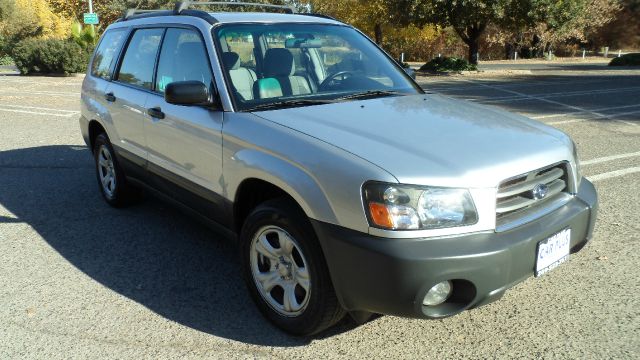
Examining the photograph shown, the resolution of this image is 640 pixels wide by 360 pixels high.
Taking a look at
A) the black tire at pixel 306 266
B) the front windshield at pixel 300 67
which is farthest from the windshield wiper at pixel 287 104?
the black tire at pixel 306 266

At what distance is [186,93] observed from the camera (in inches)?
128

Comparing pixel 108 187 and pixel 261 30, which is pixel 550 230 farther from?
pixel 108 187

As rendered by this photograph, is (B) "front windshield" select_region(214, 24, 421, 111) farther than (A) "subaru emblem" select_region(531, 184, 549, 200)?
Yes

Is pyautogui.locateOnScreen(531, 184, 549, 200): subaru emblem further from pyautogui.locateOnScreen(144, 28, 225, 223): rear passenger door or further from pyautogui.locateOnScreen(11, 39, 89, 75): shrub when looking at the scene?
pyautogui.locateOnScreen(11, 39, 89, 75): shrub

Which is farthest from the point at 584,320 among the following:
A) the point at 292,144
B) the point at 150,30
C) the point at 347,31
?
the point at 150,30

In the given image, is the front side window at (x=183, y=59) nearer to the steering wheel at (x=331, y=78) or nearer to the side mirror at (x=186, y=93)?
the side mirror at (x=186, y=93)

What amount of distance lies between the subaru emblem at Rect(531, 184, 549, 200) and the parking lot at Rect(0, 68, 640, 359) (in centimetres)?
80

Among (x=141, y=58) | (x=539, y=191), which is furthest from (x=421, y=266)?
(x=141, y=58)

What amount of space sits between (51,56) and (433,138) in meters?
22.4

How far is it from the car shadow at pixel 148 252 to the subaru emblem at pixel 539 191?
4.15 ft

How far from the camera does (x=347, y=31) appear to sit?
4.47 meters

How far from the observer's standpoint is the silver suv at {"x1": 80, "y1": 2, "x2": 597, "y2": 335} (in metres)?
2.48

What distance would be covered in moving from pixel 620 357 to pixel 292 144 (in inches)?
79.5

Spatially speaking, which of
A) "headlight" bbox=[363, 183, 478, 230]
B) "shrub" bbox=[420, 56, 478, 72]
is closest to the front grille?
"headlight" bbox=[363, 183, 478, 230]
